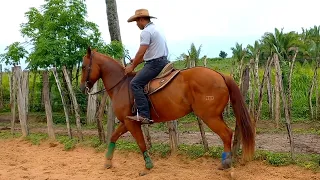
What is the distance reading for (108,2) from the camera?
1087 cm

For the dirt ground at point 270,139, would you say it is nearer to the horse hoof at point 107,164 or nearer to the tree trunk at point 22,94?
the tree trunk at point 22,94

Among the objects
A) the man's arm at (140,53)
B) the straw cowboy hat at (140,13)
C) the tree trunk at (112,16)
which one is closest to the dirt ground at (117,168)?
the man's arm at (140,53)

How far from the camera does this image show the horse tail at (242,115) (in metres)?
5.43

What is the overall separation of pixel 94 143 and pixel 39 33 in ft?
15.9

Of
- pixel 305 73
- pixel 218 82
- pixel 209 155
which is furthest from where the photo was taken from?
pixel 305 73

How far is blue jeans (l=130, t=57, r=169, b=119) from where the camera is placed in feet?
18.8

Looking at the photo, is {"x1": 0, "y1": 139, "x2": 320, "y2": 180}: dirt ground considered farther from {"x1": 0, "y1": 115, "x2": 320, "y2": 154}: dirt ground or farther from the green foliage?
the green foliage

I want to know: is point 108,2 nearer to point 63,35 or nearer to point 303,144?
point 63,35

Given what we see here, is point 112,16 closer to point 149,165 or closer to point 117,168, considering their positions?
point 117,168

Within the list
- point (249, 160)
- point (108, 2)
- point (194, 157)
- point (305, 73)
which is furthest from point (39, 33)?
point (305, 73)

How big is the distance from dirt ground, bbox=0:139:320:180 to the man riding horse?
923 mm

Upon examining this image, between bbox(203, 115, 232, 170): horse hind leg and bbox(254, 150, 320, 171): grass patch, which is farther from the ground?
bbox(203, 115, 232, 170): horse hind leg

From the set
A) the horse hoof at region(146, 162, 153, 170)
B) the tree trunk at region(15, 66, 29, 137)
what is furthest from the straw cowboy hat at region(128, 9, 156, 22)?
the tree trunk at region(15, 66, 29, 137)

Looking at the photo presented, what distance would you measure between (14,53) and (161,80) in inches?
286
